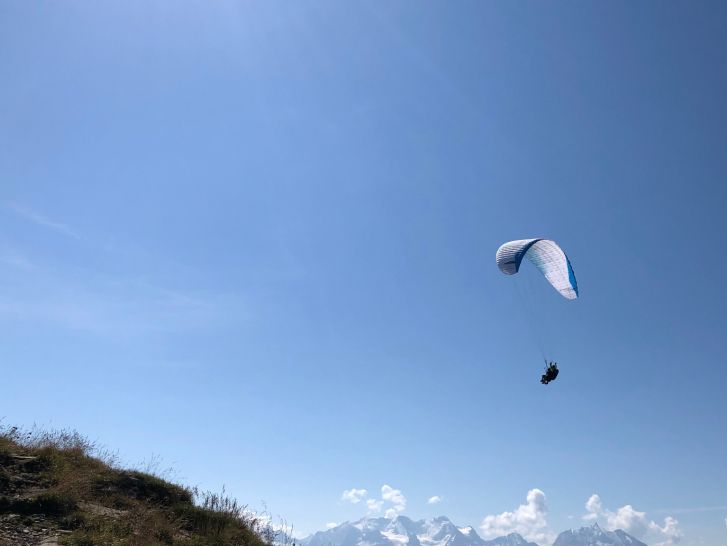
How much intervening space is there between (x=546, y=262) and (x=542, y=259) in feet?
1.41

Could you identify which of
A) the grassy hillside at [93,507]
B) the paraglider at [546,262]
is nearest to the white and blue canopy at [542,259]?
the paraglider at [546,262]

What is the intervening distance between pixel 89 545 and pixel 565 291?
81.4ft

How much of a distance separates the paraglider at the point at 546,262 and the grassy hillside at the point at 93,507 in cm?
2032

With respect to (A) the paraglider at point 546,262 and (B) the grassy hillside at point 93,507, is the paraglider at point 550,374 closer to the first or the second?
(A) the paraglider at point 546,262

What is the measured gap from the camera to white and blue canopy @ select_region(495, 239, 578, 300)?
26625 millimetres

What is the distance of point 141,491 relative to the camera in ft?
43.7

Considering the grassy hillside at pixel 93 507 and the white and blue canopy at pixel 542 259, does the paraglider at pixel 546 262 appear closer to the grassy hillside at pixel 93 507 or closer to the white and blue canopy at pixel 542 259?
the white and blue canopy at pixel 542 259

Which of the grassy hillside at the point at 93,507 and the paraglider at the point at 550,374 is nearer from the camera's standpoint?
the grassy hillside at the point at 93,507

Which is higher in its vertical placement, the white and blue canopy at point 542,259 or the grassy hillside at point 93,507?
the white and blue canopy at point 542,259

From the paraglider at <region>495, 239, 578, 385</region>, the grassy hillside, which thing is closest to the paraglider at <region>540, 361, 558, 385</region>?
the paraglider at <region>495, 239, 578, 385</region>

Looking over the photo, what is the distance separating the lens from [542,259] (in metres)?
Result: 29.3

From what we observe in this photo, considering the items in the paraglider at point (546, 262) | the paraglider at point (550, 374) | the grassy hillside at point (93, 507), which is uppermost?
the paraglider at point (546, 262)

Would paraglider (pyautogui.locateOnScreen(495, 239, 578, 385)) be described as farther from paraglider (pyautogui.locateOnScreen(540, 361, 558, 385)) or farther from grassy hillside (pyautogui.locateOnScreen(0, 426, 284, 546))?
grassy hillside (pyautogui.locateOnScreen(0, 426, 284, 546))

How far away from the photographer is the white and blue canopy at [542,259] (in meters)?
26.6
